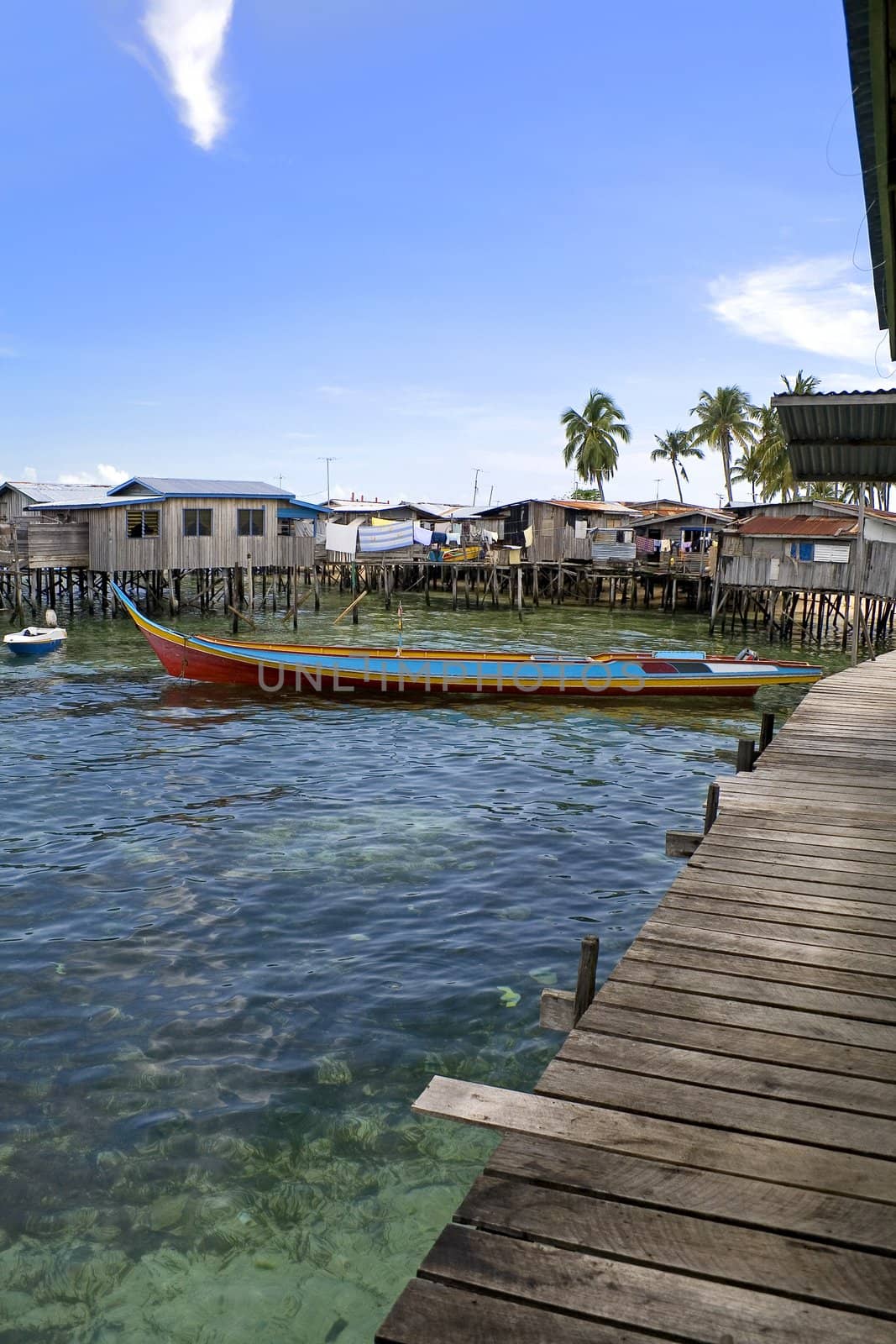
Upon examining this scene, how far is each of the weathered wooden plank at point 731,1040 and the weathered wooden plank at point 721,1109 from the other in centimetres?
34

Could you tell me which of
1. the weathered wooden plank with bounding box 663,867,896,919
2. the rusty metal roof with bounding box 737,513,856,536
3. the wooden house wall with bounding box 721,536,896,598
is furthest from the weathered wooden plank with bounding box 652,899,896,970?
the rusty metal roof with bounding box 737,513,856,536

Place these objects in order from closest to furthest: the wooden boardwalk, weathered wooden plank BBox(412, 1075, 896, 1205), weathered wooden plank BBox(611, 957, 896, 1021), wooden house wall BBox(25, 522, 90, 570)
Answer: the wooden boardwalk
weathered wooden plank BBox(412, 1075, 896, 1205)
weathered wooden plank BBox(611, 957, 896, 1021)
wooden house wall BBox(25, 522, 90, 570)

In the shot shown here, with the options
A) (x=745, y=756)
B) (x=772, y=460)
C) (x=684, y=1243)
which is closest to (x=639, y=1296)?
(x=684, y=1243)

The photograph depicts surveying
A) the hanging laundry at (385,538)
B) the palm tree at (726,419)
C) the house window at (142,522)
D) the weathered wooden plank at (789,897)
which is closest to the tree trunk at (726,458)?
the palm tree at (726,419)

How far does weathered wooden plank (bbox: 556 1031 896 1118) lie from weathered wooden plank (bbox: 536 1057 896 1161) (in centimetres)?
4

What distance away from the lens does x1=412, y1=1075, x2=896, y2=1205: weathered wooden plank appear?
11.6ft

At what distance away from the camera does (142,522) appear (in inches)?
1571

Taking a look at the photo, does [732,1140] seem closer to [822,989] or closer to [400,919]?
[822,989]

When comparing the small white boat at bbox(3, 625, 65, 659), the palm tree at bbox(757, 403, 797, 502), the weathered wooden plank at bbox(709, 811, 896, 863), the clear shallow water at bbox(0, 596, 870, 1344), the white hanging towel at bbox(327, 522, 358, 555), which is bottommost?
the clear shallow water at bbox(0, 596, 870, 1344)

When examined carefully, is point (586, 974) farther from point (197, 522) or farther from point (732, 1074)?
point (197, 522)

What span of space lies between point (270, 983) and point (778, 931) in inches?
184

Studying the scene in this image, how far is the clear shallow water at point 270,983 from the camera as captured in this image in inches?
225

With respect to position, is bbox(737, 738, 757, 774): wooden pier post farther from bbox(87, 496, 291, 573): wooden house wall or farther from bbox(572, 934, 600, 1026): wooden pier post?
bbox(87, 496, 291, 573): wooden house wall

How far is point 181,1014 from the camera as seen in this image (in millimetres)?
8234
